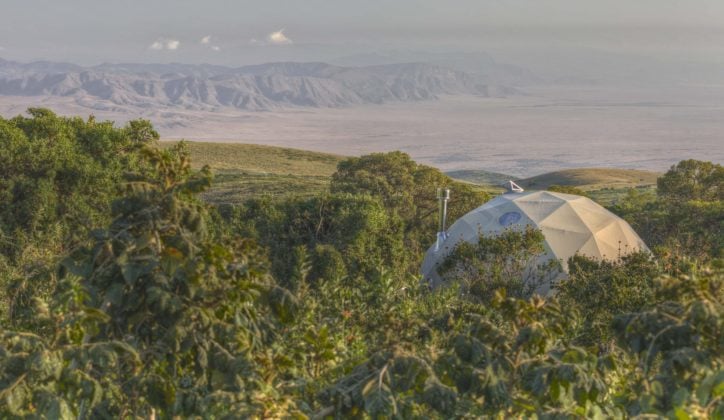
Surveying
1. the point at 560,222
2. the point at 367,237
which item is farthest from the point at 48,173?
the point at 560,222

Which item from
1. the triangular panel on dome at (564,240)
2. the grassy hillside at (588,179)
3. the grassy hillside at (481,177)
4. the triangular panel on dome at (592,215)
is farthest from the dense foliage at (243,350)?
the grassy hillside at (481,177)

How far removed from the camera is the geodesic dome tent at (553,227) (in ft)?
80.8

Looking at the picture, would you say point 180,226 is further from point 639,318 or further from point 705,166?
point 705,166

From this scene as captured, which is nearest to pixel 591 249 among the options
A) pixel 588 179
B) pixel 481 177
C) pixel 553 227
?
pixel 553 227

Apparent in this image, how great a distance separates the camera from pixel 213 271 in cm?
493

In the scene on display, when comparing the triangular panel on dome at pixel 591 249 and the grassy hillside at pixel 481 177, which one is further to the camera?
the grassy hillside at pixel 481 177

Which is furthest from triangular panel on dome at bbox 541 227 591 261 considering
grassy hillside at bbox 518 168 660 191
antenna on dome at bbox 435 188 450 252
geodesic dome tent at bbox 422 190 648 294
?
grassy hillside at bbox 518 168 660 191

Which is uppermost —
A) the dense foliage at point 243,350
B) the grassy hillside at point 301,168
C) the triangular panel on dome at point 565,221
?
the dense foliage at point 243,350

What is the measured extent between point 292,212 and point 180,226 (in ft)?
76.2

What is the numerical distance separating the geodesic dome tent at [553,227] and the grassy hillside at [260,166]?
108 feet

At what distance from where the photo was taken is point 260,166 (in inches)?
4232

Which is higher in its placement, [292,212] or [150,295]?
[150,295]

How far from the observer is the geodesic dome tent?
2462 cm

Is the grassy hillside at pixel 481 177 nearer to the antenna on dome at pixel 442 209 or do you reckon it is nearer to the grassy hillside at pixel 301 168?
the grassy hillside at pixel 301 168
